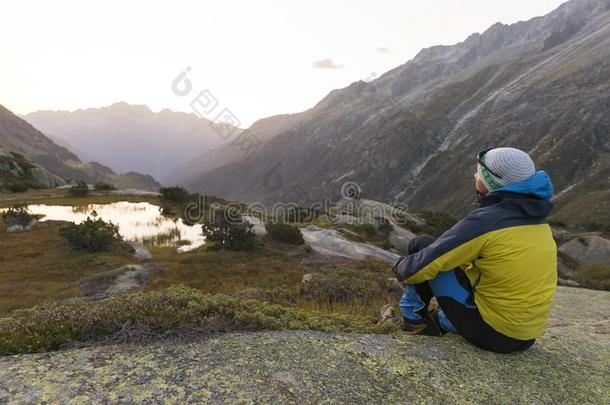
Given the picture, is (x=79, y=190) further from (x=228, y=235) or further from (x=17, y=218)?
(x=228, y=235)

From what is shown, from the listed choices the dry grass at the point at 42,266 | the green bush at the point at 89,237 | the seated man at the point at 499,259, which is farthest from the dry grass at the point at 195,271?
the seated man at the point at 499,259

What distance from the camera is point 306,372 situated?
532cm

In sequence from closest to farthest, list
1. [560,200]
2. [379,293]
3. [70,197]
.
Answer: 1. [379,293]
2. [70,197]
3. [560,200]

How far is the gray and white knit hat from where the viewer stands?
5266 millimetres

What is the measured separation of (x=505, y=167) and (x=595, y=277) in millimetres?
25774

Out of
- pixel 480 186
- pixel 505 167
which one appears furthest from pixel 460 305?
pixel 505 167

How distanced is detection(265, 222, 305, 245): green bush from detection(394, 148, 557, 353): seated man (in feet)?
63.7

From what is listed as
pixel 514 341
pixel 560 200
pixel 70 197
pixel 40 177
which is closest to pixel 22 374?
pixel 514 341

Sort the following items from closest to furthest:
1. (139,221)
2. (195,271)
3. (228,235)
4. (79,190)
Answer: (195,271), (228,235), (139,221), (79,190)

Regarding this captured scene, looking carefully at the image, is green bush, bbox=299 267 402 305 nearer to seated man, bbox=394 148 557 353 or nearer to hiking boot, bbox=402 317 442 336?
hiking boot, bbox=402 317 442 336

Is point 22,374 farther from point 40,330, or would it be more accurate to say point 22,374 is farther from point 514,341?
point 514,341

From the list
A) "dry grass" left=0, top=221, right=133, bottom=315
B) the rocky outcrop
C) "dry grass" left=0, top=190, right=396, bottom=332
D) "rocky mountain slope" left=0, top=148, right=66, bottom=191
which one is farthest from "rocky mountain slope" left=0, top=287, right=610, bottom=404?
"rocky mountain slope" left=0, top=148, right=66, bottom=191

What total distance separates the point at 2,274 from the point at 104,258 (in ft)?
12.9

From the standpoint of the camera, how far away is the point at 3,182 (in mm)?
54938
